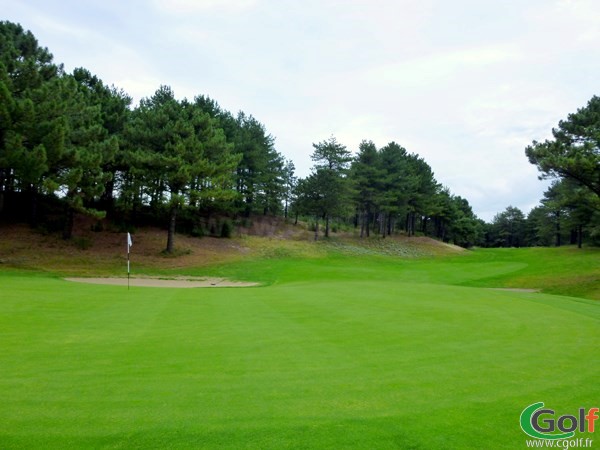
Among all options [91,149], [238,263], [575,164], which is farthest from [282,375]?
[238,263]

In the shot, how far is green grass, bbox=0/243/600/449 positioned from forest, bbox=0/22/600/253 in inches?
704

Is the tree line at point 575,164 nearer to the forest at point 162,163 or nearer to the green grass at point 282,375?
the forest at point 162,163

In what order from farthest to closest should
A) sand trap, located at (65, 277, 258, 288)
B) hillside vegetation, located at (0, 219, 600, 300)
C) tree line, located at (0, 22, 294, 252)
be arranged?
hillside vegetation, located at (0, 219, 600, 300) < tree line, located at (0, 22, 294, 252) < sand trap, located at (65, 277, 258, 288)

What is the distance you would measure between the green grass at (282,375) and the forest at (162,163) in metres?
17.9

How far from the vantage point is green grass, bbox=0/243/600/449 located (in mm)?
4492

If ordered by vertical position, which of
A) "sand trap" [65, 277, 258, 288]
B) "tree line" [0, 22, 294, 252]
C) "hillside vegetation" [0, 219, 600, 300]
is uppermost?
"tree line" [0, 22, 294, 252]

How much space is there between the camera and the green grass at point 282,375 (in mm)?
4492

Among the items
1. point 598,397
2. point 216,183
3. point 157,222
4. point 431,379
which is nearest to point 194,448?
point 431,379

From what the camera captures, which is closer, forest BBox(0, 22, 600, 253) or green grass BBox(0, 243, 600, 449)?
green grass BBox(0, 243, 600, 449)

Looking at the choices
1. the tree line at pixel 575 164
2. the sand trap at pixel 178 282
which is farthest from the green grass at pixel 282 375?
the tree line at pixel 575 164

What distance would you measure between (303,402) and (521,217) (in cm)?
13440

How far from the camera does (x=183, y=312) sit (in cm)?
1253

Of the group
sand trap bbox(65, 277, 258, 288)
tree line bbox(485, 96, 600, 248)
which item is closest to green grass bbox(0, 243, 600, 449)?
sand trap bbox(65, 277, 258, 288)

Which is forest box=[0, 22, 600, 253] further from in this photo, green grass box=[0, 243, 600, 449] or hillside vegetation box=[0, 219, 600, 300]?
green grass box=[0, 243, 600, 449]
